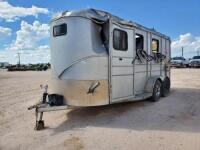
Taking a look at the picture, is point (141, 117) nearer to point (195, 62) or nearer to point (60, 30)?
point (60, 30)

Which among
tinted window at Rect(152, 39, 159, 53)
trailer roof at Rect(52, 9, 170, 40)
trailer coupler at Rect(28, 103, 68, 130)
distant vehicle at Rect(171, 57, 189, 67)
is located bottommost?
trailer coupler at Rect(28, 103, 68, 130)

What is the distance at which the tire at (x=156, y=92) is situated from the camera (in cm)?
798

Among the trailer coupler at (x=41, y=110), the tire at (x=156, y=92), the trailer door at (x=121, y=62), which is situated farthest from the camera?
the tire at (x=156, y=92)

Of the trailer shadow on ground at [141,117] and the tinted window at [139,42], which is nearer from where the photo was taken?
the trailer shadow on ground at [141,117]

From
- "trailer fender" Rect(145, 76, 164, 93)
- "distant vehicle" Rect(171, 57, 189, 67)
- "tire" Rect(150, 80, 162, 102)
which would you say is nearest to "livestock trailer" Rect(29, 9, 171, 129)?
"trailer fender" Rect(145, 76, 164, 93)

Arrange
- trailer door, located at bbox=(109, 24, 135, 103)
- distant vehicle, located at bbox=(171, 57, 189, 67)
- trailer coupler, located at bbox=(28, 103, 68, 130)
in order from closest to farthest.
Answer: trailer coupler, located at bbox=(28, 103, 68, 130) → trailer door, located at bbox=(109, 24, 135, 103) → distant vehicle, located at bbox=(171, 57, 189, 67)

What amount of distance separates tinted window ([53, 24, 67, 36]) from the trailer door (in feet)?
4.05

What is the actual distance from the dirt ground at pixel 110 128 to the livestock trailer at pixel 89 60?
494 millimetres

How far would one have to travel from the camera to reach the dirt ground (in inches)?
177

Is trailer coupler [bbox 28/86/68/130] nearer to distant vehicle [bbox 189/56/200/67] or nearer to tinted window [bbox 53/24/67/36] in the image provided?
tinted window [bbox 53/24/67/36]

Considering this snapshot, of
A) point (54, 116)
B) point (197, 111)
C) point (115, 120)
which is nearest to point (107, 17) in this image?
point (115, 120)

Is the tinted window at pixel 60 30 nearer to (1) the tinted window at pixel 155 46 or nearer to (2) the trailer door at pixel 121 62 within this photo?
(2) the trailer door at pixel 121 62

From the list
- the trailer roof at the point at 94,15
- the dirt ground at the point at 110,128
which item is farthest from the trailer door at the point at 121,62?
the dirt ground at the point at 110,128

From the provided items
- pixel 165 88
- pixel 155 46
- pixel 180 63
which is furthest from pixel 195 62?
pixel 155 46
